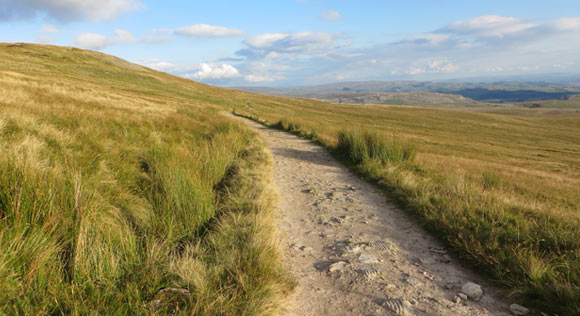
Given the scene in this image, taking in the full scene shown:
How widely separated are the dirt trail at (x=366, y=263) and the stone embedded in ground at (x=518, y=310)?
2.6 inches

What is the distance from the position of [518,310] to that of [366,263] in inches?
62.4

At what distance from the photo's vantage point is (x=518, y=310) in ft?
9.32

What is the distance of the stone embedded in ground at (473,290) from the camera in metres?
3.10

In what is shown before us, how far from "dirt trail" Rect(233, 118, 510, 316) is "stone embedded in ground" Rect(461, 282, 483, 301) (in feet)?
0.17

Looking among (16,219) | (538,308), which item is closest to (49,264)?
(16,219)

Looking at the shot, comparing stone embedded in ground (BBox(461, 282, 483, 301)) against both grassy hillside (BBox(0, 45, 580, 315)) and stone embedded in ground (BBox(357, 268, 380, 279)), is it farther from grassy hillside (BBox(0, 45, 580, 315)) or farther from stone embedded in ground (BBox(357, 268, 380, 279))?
stone embedded in ground (BBox(357, 268, 380, 279))

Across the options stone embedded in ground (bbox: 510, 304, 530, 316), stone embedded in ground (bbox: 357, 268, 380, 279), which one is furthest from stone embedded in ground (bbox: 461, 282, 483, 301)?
stone embedded in ground (bbox: 357, 268, 380, 279)

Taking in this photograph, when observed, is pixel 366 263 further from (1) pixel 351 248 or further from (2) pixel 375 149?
(2) pixel 375 149

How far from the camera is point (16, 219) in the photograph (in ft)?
8.78

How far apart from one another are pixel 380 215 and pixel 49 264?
16.3ft

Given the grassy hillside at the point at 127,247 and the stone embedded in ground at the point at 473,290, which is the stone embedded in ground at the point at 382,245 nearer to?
the stone embedded in ground at the point at 473,290

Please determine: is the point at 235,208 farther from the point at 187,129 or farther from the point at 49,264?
the point at 187,129

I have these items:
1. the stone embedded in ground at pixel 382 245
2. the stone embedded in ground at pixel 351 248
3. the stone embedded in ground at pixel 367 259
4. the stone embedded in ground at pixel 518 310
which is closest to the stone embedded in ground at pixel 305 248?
the stone embedded in ground at pixel 351 248

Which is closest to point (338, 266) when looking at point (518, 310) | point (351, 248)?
point (351, 248)
